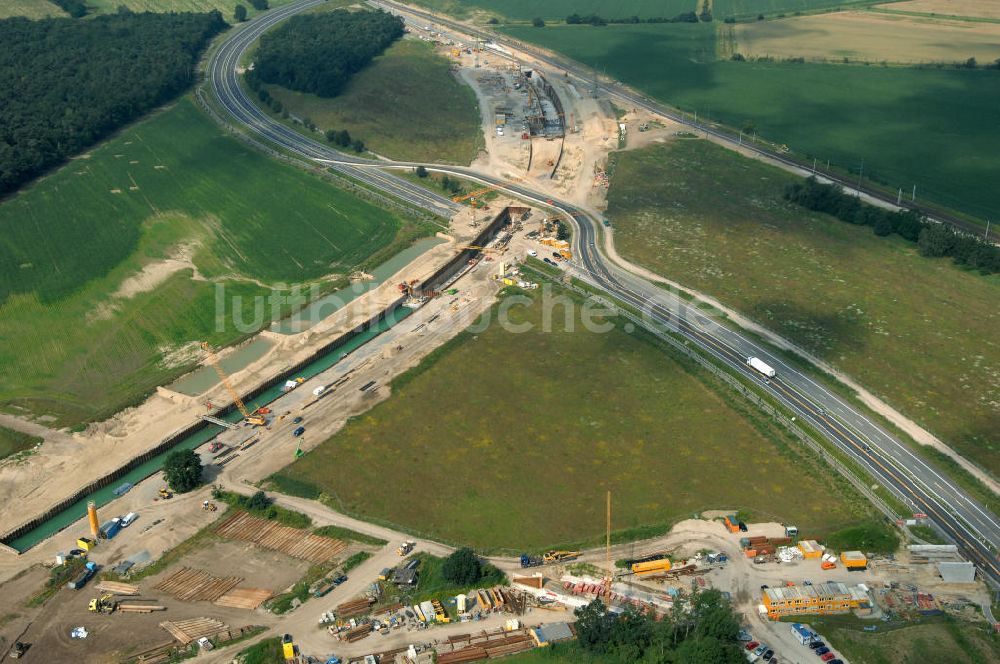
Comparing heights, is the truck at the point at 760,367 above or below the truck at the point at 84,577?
above

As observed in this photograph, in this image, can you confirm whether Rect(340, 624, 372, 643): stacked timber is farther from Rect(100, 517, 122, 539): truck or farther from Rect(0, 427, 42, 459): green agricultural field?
Rect(0, 427, 42, 459): green agricultural field

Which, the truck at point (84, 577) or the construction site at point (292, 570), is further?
the truck at point (84, 577)

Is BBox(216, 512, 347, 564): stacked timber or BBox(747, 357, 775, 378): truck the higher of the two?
BBox(747, 357, 775, 378): truck

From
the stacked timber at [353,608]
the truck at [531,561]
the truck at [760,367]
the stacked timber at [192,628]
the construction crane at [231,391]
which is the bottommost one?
the stacked timber at [192,628]

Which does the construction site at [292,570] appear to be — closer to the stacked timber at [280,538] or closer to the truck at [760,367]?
the stacked timber at [280,538]

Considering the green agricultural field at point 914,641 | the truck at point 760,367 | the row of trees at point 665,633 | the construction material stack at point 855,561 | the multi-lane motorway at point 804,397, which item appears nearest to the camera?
the row of trees at point 665,633

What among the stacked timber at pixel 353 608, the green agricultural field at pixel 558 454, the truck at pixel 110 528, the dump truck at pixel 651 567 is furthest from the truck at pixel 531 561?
the truck at pixel 110 528

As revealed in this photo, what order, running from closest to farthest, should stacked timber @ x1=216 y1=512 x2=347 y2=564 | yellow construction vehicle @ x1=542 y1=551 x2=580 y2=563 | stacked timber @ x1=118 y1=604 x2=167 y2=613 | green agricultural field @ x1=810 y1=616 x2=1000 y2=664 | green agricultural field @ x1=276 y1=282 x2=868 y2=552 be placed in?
green agricultural field @ x1=810 y1=616 x2=1000 y2=664 < stacked timber @ x1=118 y1=604 x2=167 y2=613 < yellow construction vehicle @ x1=542 y1=551 x2=580 y2=563 < stacked timber @ x1=216 y1=512 x2=347 y2=564 < green agricultural field @ x1=276 y1=282 x2=868 y2=552

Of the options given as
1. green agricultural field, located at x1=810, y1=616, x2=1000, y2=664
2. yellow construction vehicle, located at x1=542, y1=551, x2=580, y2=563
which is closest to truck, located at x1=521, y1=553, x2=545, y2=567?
yellow construction vehicle, located at x1=542, y1=551, x2=580, y2=563
